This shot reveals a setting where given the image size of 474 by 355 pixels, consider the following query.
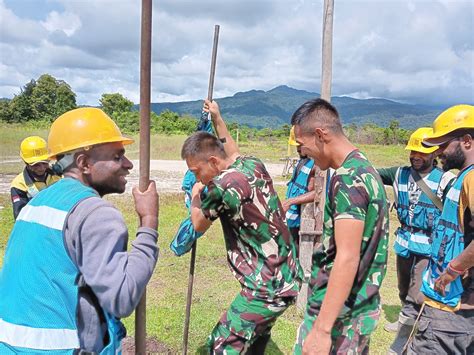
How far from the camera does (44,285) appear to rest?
1566 mm

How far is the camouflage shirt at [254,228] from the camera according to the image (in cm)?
253

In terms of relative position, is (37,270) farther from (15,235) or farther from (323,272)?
(323,272)

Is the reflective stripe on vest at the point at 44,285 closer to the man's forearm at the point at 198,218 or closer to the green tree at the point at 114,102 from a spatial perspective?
the man's forearm at the point at 198,218

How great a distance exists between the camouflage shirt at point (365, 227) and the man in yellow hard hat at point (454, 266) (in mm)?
662

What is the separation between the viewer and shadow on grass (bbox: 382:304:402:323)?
516 cm

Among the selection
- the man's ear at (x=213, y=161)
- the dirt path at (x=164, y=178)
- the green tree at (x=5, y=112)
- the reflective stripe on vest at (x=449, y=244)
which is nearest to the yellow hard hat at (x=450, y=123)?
the reflective stripe on vest at (x=449, y=244)

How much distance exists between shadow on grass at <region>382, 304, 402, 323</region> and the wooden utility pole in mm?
1123

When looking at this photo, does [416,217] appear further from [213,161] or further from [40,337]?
[40,337]

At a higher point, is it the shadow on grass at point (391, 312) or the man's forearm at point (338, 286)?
the man's forearm at point (338, 286)

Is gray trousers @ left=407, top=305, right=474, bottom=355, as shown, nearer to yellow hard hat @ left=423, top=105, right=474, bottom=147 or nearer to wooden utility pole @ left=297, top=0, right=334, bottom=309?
yellow hard hat @ left=423, top=105, right=474, bottom=147

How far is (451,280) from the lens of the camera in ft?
8.17

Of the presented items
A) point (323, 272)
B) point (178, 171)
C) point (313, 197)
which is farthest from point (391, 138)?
point (323, 272)

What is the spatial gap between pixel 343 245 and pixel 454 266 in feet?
3.10

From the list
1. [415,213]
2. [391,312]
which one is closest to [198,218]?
[415,213]
